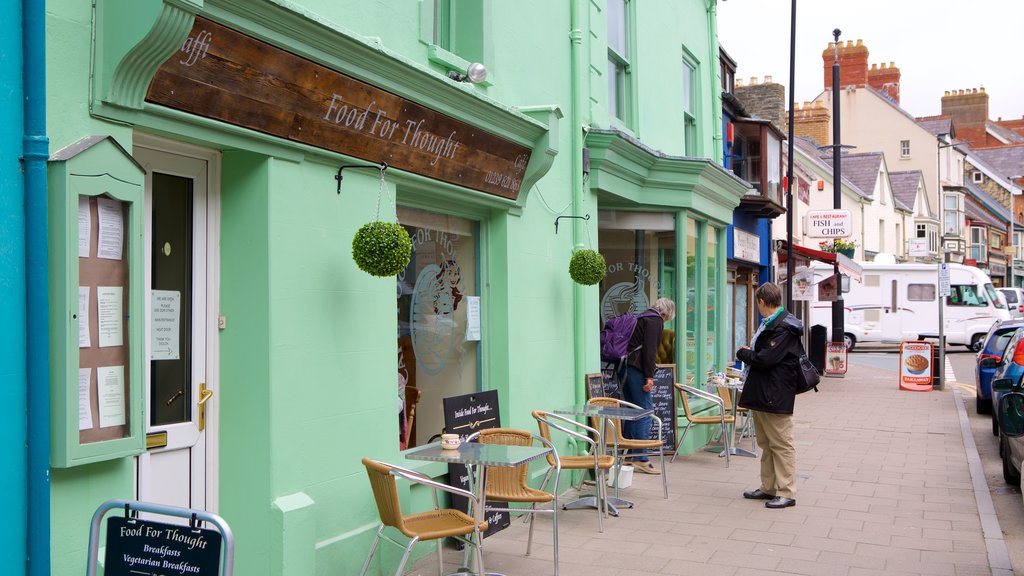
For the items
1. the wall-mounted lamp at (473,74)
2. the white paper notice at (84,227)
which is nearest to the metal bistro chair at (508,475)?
the wall-mounted lamp at (473,74)

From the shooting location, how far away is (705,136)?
1376cm

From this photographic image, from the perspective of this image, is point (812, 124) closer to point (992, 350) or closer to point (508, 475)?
point (992, 350)

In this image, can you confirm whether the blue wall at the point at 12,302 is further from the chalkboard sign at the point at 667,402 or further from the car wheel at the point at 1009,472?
the car wheel at the point at 1009,472

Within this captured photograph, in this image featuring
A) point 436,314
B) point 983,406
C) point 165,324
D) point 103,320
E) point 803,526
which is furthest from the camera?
point 983,406

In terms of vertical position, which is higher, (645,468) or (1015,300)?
(1015,300)

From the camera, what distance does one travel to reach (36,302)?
3752 millimetres

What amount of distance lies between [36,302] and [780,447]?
6.54 metres

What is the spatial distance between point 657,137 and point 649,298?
81.4 inches

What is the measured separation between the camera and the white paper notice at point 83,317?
13.0 ft

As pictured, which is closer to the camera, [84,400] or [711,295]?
[84,400]

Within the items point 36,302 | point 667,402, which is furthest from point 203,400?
point 667,402

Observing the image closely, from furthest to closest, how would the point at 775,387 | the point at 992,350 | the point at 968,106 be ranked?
the point at 968,106
the point at 992,350
the point at 775,387

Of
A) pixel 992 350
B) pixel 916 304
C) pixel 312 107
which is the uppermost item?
pixel 312 107

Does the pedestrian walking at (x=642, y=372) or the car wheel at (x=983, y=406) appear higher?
the pedestrian walking at (x=642, y=372)
